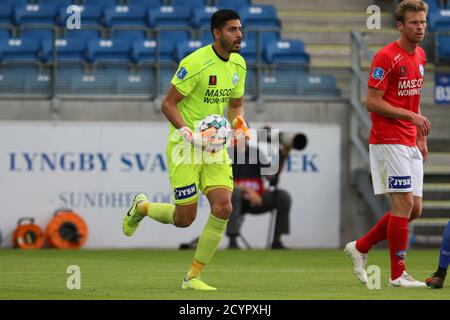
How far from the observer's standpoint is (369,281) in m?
10.8

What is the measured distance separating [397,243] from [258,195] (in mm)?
9298

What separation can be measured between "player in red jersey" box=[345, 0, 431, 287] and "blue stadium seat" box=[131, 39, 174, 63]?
10030 mm

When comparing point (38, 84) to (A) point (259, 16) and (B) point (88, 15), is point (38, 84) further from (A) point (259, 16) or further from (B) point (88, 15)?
(A) point (259, 16)

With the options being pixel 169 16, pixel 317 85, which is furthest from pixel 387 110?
pixel 169 16

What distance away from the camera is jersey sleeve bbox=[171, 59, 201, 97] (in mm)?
10414

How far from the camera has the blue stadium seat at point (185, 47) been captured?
20.1 metres

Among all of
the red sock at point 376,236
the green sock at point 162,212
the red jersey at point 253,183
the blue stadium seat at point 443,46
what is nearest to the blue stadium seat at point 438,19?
the blue stadium seat at point 443,46

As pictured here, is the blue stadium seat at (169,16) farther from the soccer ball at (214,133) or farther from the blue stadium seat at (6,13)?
the soccer ball at (214,133)

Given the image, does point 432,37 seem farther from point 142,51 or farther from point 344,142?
point 142,51

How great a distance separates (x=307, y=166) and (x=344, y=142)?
0.80 metres

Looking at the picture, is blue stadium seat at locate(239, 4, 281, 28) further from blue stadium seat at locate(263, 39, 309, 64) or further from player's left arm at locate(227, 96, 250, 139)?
player's left arm at locate(227, 96, 250, 139)

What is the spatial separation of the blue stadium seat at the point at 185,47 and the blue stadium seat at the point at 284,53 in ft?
4.01
